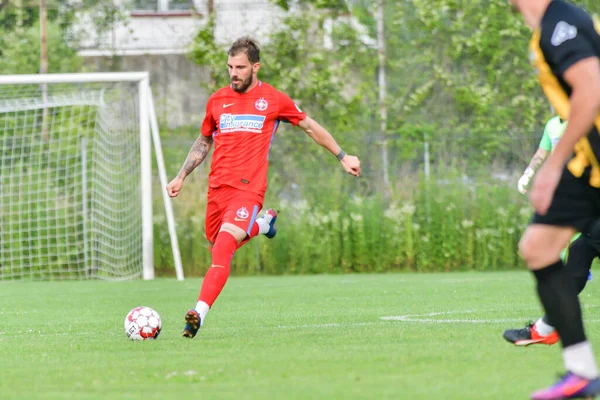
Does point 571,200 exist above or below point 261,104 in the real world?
below

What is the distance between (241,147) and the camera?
833 centimetres

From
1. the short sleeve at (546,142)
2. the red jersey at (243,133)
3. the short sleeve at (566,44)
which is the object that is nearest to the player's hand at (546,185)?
the short sleeve at (566,44)

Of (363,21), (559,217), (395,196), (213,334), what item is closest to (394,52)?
(363,21)

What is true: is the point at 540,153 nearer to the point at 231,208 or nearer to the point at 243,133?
the point at 243,133

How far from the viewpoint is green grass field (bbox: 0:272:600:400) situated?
5125mm

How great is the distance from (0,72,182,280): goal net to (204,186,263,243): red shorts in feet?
30.7

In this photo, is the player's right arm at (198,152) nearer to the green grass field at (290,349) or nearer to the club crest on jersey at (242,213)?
the club crest on jersey at (242,213)

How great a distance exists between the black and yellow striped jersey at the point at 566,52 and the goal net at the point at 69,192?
13377mm

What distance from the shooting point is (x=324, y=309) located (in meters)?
10.3

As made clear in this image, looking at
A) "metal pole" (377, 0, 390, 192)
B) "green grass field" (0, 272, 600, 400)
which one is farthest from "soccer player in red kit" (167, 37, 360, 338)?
"metal pole" (377, 0, 390, 192)

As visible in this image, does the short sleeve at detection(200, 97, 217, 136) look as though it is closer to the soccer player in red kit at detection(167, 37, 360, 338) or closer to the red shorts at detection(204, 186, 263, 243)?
the soccer player in red kit at detection(167, 37, 360, 338)

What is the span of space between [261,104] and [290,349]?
7.81 feet

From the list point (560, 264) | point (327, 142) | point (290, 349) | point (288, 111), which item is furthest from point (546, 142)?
point (560, 264)

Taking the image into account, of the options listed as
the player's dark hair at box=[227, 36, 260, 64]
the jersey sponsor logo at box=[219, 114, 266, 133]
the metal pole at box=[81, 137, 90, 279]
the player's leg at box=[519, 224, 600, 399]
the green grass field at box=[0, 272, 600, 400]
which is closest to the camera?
the player's leg at box=[519, 224, 600, 399]
